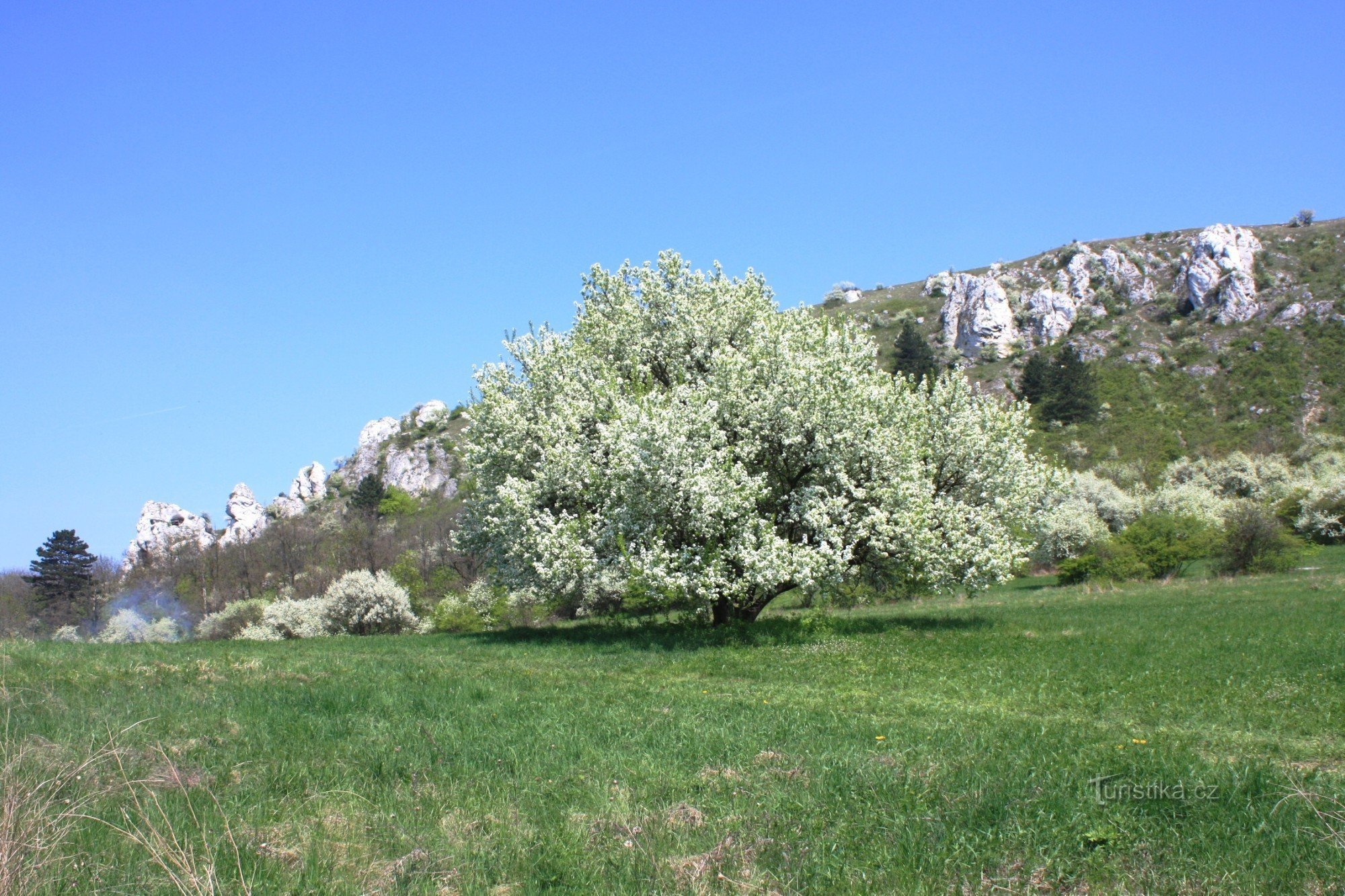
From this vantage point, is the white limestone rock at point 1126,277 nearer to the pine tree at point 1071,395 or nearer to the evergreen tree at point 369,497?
the pine tree at point 1071,395

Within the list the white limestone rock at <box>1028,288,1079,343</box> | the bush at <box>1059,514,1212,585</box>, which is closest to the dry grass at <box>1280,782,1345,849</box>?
the bush at <box>1059,514,1212,585</box>

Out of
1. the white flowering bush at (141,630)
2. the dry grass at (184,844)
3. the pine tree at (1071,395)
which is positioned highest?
the pine tree at (1071,395)

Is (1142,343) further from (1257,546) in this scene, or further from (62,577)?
(62,577)

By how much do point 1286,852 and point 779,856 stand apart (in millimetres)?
3639

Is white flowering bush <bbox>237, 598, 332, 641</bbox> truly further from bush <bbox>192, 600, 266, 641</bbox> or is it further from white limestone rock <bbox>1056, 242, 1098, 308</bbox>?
white limestone rock <bbox>1056, 242, 1098, 308</bbox>

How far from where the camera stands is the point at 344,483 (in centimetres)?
15000

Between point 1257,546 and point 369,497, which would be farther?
point 369,497

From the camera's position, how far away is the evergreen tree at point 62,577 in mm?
77188

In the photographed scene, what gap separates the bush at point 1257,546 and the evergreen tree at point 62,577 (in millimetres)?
88057

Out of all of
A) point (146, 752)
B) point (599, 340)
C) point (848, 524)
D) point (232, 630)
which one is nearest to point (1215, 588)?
point (848, 524)

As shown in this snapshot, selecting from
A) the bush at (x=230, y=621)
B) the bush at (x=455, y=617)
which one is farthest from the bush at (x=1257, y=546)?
the bush at (x=230, y=621)

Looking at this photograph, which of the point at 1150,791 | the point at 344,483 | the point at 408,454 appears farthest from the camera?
the point at 344,483

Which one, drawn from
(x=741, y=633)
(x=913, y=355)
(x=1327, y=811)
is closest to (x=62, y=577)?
(x=741, y=633)

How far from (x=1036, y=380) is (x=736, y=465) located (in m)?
76.7
